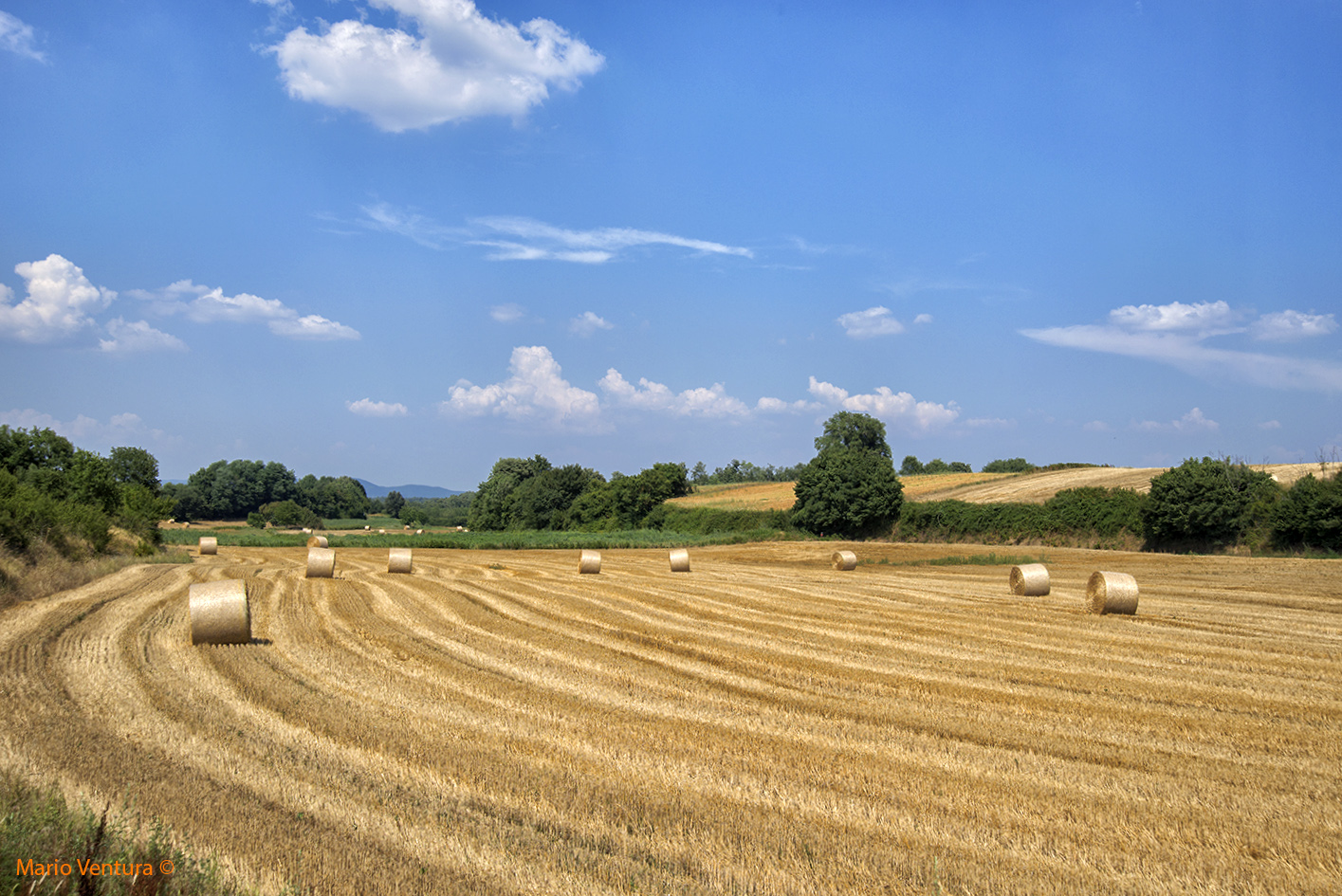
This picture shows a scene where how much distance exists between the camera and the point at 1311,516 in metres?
35.0

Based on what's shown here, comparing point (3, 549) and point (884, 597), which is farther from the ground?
Answer: point (3, 549)

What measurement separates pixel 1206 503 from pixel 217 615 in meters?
44.3

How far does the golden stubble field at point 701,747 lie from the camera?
15.9 feet

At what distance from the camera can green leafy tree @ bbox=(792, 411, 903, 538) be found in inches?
2283

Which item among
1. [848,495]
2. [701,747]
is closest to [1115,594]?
[701,747]

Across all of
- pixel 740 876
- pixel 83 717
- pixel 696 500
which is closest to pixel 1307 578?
pixel 740 876

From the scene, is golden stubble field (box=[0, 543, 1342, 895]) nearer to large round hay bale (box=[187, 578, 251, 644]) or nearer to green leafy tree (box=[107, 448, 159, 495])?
large round hay bale (box=[187, 578, 251, 644])

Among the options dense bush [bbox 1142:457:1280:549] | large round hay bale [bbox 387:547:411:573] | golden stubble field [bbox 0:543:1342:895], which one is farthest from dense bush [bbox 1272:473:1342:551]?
large round hay bale [bbox 387:547:411:573]

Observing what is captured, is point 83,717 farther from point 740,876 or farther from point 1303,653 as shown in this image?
point 1303,653

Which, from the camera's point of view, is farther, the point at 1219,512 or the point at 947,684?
the point at 1219,512

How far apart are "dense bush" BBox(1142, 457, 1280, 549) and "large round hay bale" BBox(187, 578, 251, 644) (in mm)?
43564

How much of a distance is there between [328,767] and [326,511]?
485 ft

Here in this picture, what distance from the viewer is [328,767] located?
6465mm

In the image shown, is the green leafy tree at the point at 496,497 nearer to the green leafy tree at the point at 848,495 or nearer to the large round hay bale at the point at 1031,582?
the green leafy tree at the point at 848,495
